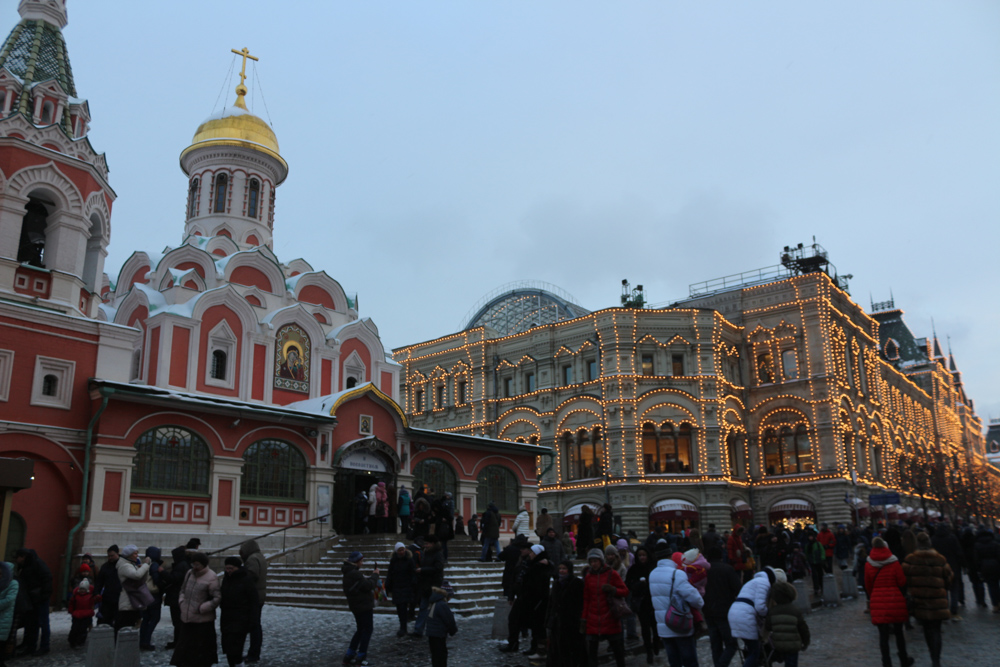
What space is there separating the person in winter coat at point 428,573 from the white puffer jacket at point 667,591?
4.51 meters

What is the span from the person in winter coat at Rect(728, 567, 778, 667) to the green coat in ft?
28.3

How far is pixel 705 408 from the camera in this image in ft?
134

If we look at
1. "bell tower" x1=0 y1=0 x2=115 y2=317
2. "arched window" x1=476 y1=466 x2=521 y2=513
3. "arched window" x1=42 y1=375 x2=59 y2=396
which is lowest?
"arched window" x1=476 y1=466 x2=521 y2=513

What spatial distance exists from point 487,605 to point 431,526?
10.2 ft

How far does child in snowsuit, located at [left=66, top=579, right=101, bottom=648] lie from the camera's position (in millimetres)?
12133

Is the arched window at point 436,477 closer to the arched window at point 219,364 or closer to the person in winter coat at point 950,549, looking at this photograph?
the arched window at point 219,364

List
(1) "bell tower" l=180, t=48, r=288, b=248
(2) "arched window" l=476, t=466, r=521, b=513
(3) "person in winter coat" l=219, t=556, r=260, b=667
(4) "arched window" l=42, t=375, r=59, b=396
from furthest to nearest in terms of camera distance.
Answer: (1) "bell tower" l=180, t=48, r=288, b=248
(2) "arched window" l=476, t=466, r=521, b=513
(4) "arched window" l=42, t=375, r=59, b=396
(3) "person in winter coat" l=219, t=556, r=260, b=667

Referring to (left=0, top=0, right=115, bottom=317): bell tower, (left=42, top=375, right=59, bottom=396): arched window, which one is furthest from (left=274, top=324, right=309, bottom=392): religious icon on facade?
(left=42, top=375, right=59, bottom=396): arched window

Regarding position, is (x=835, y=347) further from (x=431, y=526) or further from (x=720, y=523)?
(x=431, y=526)

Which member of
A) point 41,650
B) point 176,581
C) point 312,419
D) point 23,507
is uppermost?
point 312,419

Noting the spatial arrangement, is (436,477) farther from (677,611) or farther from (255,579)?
(677,611)

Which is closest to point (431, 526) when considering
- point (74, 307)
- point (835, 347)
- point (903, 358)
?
point (74, 307)

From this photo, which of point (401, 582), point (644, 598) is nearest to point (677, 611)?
point (644, 598)

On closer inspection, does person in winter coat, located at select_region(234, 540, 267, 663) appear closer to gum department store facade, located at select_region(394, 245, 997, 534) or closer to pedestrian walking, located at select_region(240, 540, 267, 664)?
pedestrian walking, located at select_region(240, 540, 267, 664)
